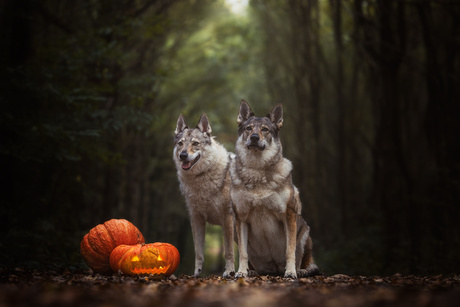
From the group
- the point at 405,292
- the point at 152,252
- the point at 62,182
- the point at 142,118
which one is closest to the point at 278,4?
the point at 142,118

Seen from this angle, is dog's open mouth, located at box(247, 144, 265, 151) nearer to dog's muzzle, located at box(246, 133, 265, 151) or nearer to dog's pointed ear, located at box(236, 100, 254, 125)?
dog's muzzle, located at box(246, 133, 265, 151)

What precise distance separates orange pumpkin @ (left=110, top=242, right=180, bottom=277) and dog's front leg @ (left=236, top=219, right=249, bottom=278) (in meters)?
1.12

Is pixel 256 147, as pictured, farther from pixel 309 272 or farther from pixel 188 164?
pixel 309 272

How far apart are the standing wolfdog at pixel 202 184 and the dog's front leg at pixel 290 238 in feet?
3.98

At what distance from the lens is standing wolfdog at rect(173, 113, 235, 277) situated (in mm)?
8508

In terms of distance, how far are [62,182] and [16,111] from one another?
236 centimetres

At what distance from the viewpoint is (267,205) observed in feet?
25.1

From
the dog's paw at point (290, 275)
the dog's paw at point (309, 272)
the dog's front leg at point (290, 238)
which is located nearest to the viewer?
the dog's paw at point (290, 275)

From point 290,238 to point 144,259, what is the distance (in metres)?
2.44

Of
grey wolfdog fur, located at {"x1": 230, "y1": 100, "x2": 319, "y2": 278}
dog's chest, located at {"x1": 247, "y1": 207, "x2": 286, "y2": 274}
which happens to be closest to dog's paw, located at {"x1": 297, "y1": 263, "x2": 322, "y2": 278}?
grey wolfdog fur, located at {"x1": 230, "y1": 100, "x2": 319, "y2": 278}

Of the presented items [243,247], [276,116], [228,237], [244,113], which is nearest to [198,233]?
[228,237]

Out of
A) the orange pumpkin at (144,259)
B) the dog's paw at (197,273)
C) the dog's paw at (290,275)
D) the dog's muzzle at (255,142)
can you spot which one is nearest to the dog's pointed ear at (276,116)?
the dog's muzzle at (255,142)

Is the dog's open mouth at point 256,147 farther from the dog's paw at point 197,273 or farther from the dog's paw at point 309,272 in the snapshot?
the dog's paw at point 197,273

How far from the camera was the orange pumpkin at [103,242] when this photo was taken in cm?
795
